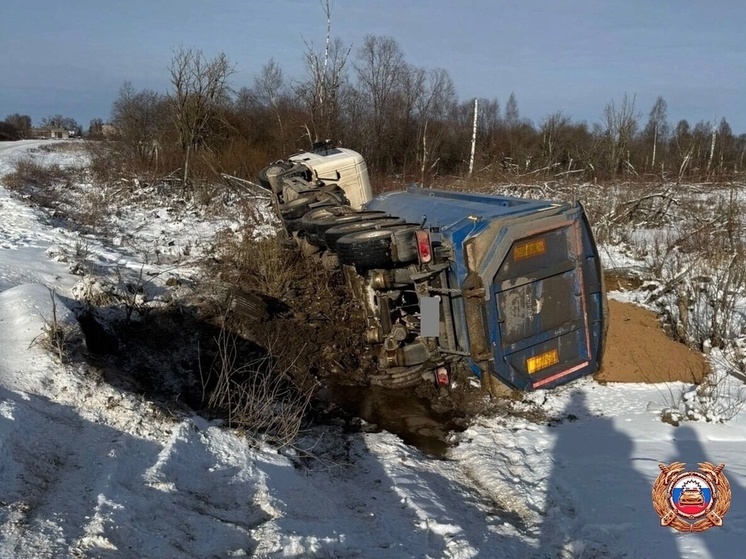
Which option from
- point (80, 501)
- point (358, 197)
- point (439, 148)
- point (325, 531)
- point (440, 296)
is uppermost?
point (439, 148)

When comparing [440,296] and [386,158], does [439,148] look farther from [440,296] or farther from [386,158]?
[440,296]

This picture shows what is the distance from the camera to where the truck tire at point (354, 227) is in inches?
202

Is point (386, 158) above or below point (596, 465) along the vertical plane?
above

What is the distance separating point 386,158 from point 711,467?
932 inches

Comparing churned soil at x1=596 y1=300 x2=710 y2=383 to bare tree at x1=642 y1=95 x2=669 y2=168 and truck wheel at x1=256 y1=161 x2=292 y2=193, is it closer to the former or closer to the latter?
truck wheel at x1=256 y1=161 x2=292 y2=193

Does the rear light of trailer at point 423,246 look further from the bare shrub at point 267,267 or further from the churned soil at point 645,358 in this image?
the bare shrub at point 267,267

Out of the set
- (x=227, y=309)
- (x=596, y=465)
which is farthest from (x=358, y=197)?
(x=596, y=465)

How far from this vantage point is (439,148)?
97.0 feet

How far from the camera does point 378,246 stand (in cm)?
489

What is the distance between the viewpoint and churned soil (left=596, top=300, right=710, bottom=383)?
5.50m

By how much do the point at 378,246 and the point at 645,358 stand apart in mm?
2849

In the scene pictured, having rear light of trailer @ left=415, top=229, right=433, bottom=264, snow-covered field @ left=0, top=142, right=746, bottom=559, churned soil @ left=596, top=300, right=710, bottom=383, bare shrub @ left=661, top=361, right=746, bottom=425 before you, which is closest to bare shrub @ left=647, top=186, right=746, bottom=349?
churned soil @ left=596, top=300, right=710, bottom=383

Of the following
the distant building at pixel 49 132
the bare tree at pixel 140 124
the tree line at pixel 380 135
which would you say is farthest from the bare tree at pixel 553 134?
the distant building at pixel 49 132

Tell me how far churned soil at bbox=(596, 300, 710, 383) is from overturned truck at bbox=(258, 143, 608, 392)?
25 centimetres
